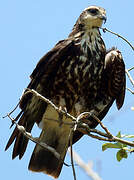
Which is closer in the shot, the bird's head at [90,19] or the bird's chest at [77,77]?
the bird's chest at [77,77]

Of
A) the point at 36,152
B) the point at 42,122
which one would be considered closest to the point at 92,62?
the point at 42,122

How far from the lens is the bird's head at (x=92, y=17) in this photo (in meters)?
4.65

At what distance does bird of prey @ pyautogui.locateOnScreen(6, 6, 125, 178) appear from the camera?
14.4ft

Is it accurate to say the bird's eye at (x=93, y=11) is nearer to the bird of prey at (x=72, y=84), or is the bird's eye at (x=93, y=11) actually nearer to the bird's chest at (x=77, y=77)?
the bird of prey at (x=72, y=84)

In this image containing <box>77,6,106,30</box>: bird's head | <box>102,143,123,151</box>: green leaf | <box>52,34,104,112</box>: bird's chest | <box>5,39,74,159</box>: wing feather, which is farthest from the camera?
<box>77,6,106,30</box>: bird's head

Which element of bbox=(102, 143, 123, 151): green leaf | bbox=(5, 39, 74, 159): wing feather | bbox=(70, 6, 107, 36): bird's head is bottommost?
bbox=(102, 143, 123, 151): green leaf

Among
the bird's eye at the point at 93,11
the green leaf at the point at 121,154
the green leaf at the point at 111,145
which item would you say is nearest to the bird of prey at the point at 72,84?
the bird's eye at the point at 93,11

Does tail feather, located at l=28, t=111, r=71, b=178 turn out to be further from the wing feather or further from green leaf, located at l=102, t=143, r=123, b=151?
green leaf, located at l=102, t=143, r=123, b=151

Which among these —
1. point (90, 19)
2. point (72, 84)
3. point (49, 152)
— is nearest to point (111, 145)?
point (72, 84)

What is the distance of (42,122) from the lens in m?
4.75

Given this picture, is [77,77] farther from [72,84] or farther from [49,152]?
[49,152]

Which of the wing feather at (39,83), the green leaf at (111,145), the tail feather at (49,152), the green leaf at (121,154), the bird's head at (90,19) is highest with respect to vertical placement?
the bird's head at (90,19)

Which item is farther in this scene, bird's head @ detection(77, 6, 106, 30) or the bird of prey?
bird's head @ detection(77, 6, 106, 30)

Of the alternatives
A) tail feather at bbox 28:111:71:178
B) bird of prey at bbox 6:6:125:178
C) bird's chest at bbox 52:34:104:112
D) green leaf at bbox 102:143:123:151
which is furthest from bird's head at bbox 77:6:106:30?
green leaf at bbox 102:143:123:151
